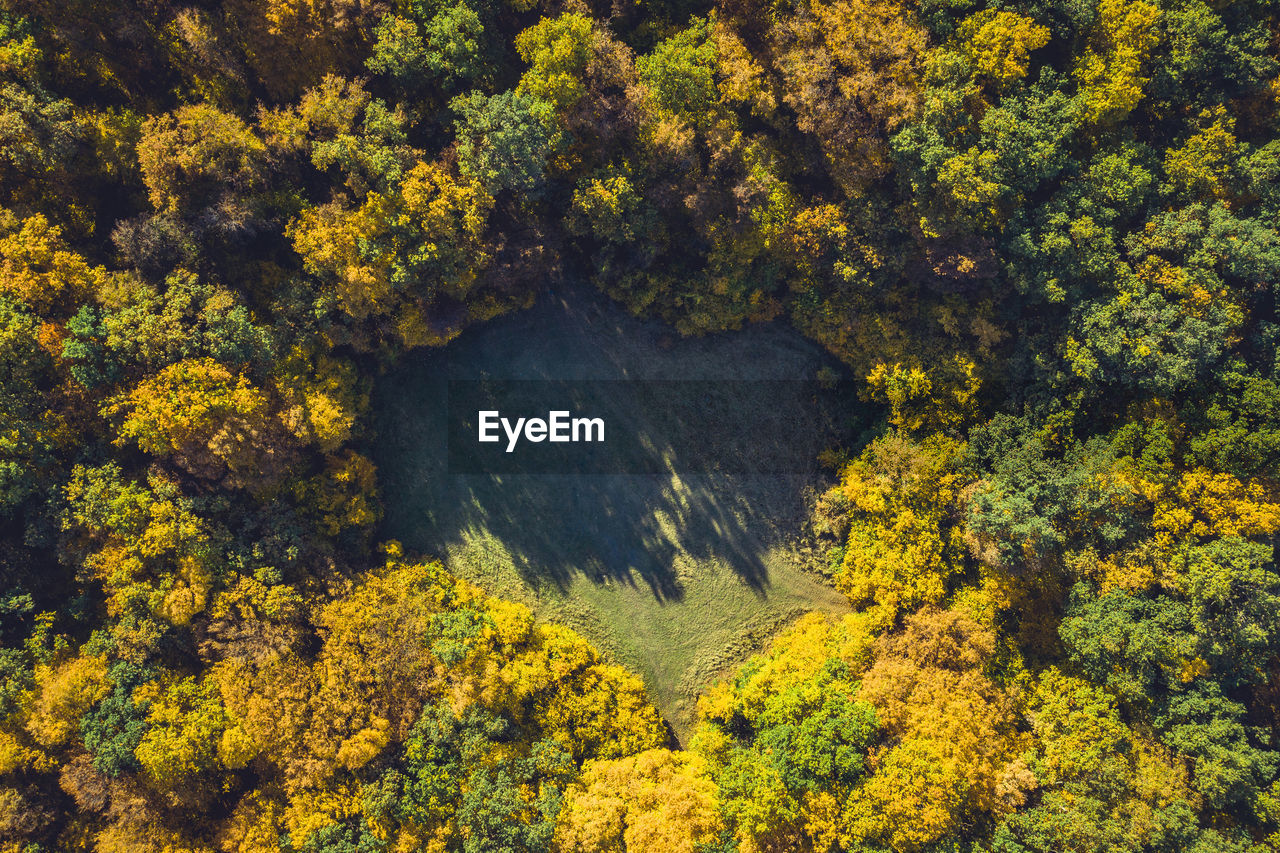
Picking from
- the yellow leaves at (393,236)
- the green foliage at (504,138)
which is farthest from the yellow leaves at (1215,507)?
the yellow leaves at (393,236)

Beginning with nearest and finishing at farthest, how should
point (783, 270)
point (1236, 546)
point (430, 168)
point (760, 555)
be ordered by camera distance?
point (1236, 546) → point (430, 168) → point (783, 270) → point (760, 555)

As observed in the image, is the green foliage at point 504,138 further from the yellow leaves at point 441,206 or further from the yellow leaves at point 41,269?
the yellow leaves at point 41,269

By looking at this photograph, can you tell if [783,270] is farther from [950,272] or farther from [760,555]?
[760,555]

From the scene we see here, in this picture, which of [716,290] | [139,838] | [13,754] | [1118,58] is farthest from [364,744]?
[1118,58]

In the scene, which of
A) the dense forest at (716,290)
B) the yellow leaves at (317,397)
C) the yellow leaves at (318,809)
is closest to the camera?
the dense forest at (716,290)

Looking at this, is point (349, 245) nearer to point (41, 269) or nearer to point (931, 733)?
point (41, 269)

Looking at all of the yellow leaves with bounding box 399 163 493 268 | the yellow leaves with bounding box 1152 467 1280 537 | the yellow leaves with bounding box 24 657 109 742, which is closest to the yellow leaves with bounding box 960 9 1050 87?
the yellow leaves with bounding box 1152 467 1280 537

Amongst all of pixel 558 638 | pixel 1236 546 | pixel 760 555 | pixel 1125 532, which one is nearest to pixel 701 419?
pixel 760 555
